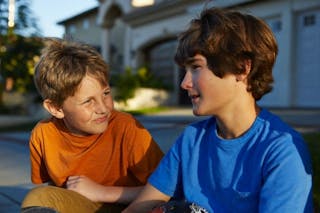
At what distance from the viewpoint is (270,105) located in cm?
1359

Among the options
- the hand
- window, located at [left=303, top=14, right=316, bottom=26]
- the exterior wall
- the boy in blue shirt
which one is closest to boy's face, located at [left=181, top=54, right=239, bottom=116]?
the boy in blue shirt

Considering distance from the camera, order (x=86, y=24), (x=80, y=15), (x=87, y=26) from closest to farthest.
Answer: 1. (x=87, y=26)
2. (x=86, y=24)
3. (x=80, y=15)

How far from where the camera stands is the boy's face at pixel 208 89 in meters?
1.78

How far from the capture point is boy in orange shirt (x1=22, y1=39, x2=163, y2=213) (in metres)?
2.33

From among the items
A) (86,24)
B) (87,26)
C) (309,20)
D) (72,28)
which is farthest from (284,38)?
(72,28)

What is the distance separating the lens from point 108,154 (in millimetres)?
2422

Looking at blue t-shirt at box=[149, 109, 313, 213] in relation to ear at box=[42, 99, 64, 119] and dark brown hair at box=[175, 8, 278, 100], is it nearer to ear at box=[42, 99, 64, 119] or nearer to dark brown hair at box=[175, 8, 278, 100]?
dark brown hair at box=[175, 8, 278, 100]

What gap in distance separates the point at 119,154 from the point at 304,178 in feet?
3.44

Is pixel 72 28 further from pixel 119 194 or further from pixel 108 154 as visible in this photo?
pixel 119 194

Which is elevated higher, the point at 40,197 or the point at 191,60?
the point at 191,60

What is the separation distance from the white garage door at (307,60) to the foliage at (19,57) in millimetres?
10387

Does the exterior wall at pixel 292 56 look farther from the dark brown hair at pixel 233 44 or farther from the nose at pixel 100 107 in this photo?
the dark brown hair at pixel 233 44

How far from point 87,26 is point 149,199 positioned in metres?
29.5

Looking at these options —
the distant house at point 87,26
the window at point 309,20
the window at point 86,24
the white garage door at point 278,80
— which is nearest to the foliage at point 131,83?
the white garage door at point 278,80
